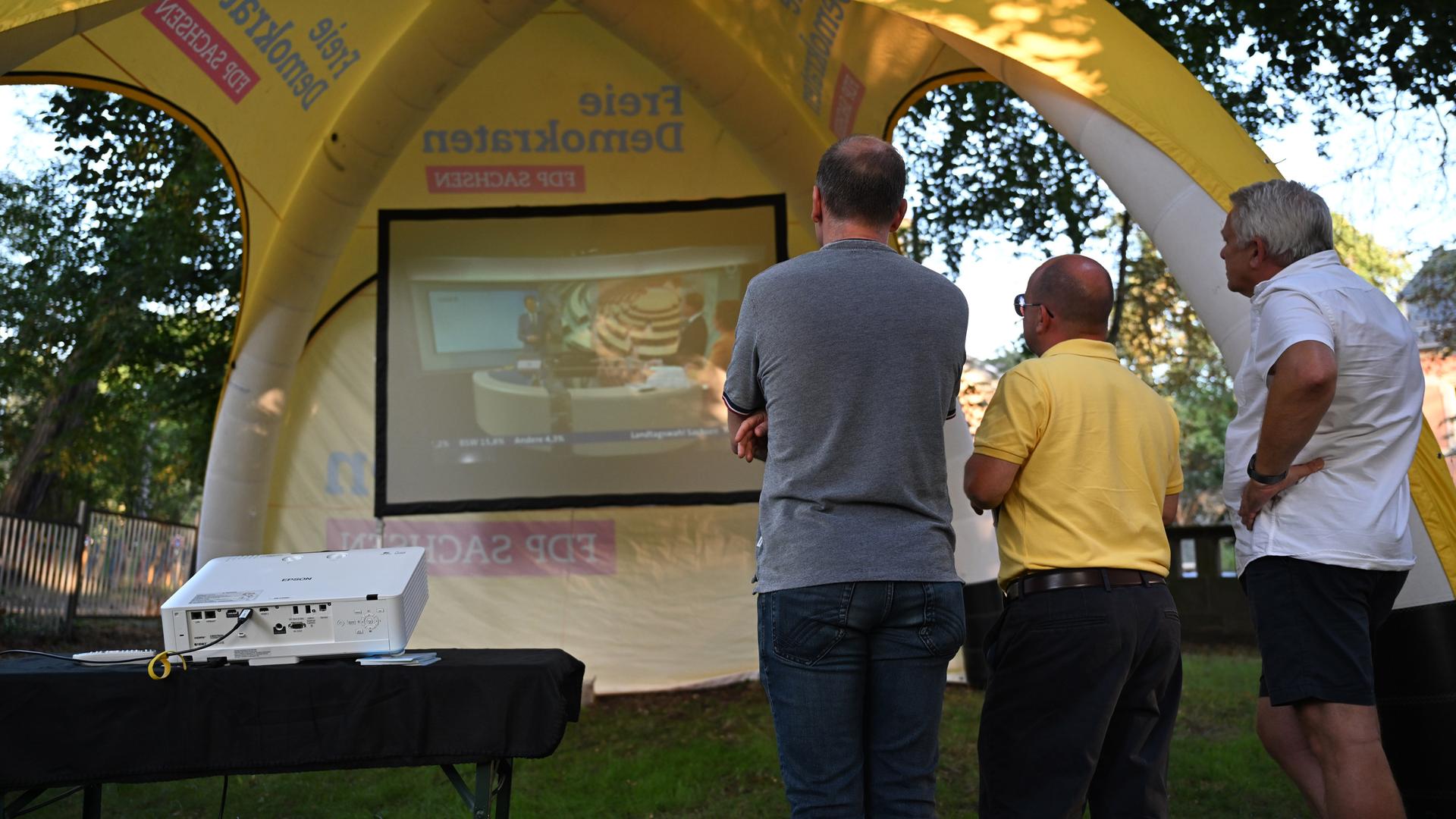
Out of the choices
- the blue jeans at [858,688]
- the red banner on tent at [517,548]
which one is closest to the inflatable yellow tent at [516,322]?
the red banner on tent at [517,548]

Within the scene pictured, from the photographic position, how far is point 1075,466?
2275 millimetres

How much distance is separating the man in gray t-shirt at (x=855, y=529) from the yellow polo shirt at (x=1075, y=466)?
35cm

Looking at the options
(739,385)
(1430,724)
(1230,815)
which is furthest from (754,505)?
(739,385)

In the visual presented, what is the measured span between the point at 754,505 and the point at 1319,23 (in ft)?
14.5

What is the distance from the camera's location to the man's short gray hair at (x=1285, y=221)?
252 cm

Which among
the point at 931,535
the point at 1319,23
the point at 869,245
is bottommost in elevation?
the point at 931,535

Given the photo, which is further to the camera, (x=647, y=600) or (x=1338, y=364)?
(x=647, y=600)

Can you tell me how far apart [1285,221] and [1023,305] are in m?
0.61

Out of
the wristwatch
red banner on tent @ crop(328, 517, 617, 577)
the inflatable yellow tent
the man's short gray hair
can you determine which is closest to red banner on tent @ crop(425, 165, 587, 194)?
the inflatable yellow tent

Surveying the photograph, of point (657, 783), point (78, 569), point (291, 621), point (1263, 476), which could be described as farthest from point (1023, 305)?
point (78, 569)

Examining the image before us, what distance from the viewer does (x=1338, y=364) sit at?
2.41 m

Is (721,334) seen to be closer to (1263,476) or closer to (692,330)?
(692,330)

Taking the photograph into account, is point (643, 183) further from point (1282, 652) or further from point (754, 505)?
point (1282, 652)

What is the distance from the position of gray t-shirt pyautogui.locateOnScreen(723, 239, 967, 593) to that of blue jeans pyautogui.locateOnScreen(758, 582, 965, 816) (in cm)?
4
